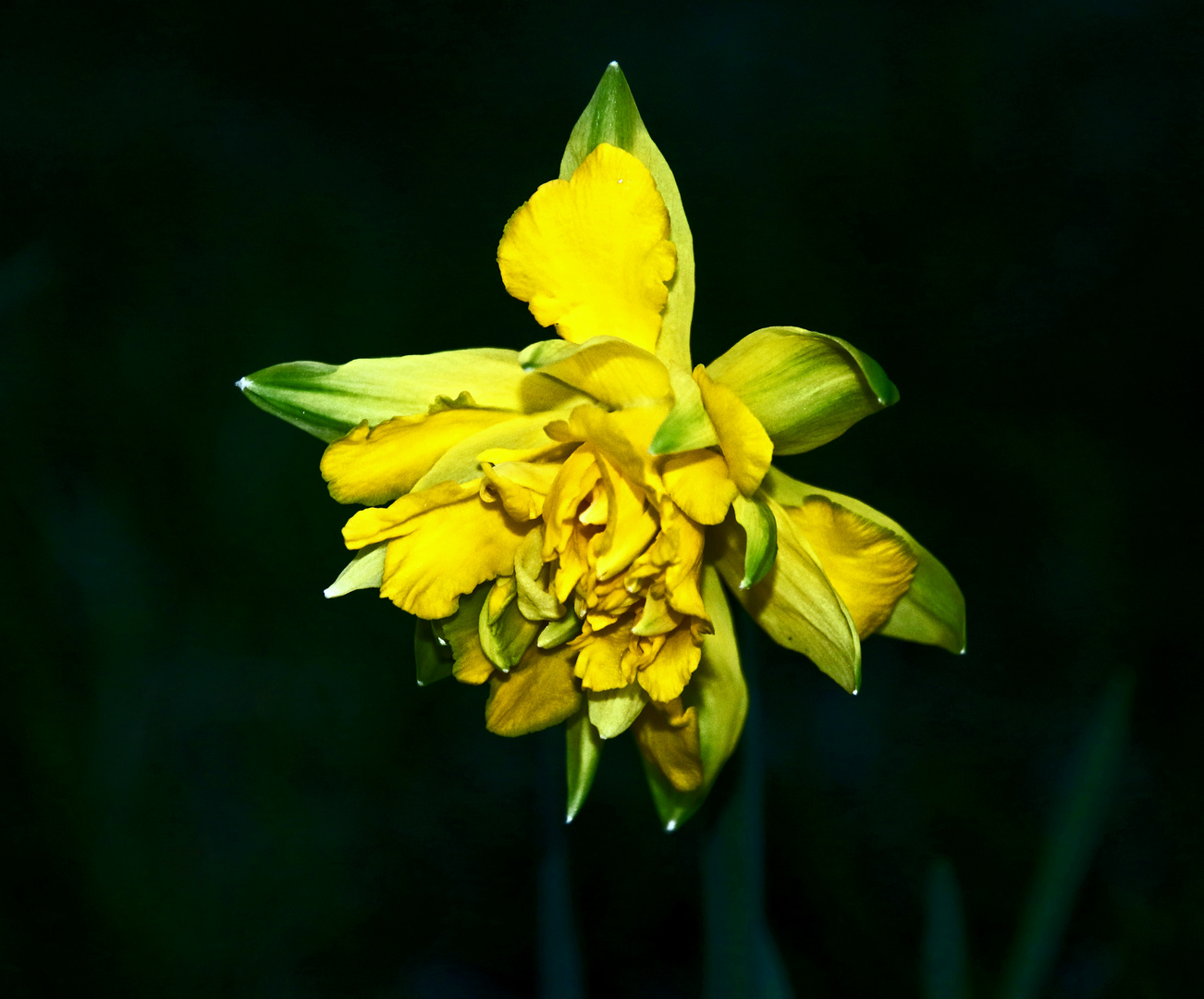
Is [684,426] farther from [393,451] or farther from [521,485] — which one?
[393,451]

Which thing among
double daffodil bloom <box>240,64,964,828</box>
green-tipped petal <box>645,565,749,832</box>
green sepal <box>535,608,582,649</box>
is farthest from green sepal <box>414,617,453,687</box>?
green-tipped petal <box>645,565,749,832</box>

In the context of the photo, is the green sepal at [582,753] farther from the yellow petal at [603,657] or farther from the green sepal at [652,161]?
the green sepal at [652,161]

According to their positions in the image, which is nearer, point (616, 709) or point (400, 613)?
point (616, 709)

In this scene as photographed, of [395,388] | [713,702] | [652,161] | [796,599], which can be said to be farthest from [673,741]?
[652,161]

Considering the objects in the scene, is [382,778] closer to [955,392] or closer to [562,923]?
[562,923]

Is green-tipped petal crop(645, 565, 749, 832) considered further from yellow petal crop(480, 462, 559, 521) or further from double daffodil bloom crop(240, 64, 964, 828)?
yellow petal crop(480, 462, 559, 521)

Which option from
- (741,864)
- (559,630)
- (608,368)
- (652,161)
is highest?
(652,161)
